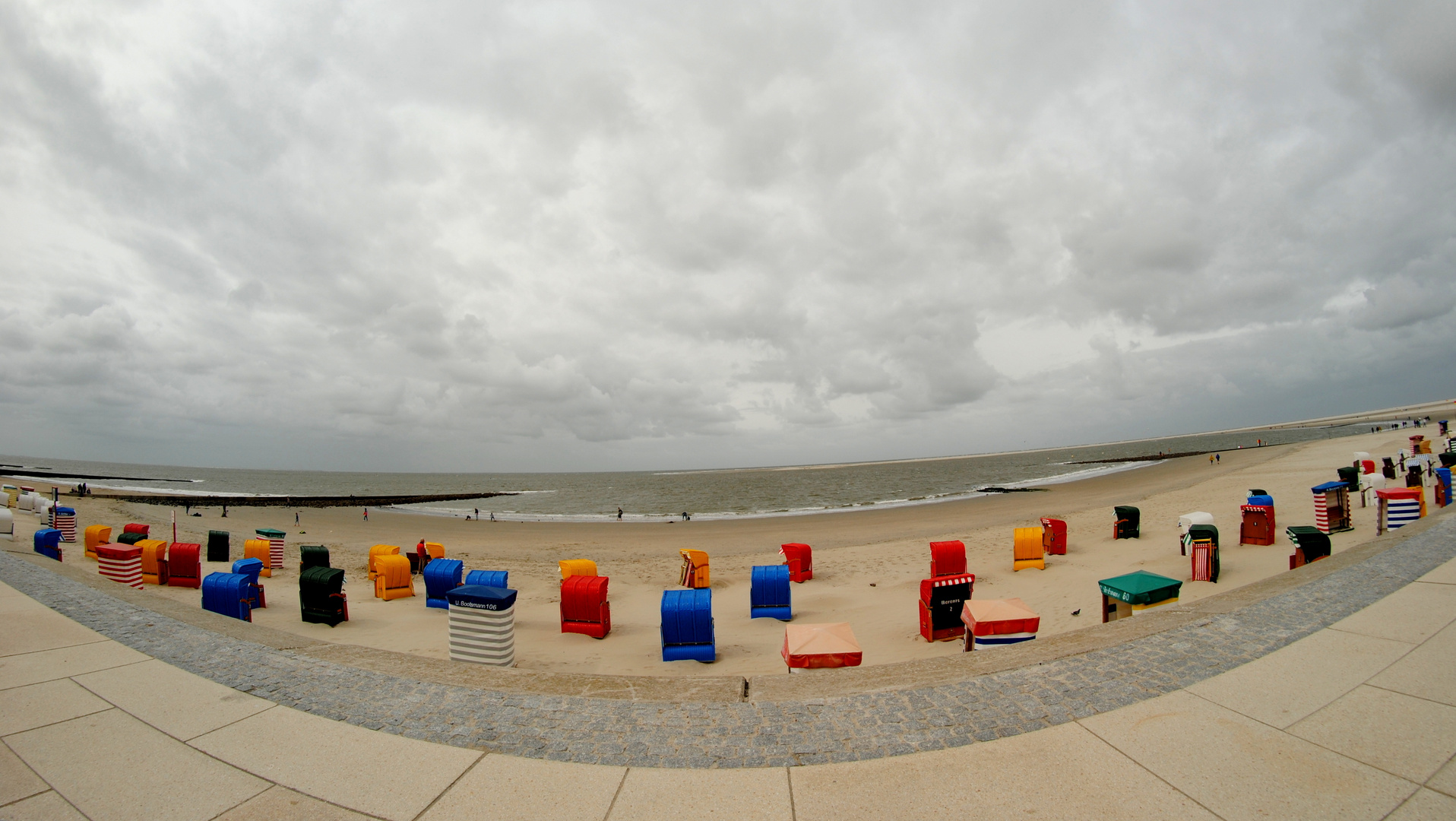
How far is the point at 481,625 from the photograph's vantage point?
9.01m

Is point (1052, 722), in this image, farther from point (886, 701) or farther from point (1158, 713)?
point (886, 701)

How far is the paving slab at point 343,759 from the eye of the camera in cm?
348

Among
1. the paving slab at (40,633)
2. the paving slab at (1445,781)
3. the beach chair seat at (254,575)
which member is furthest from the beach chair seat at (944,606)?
the beach chair seat at (254,575)

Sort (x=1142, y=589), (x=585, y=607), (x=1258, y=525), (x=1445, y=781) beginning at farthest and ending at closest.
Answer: (x=1258, y=525), (x=585, y=607), (x=1142, y=589), (x=1445, y=781)

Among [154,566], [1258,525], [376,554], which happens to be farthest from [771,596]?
[154,566]

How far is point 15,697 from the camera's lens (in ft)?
15.6

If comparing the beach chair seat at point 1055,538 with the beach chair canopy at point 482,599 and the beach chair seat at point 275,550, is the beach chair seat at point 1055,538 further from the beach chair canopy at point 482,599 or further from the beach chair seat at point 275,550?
the beach chair seat at point 275,550

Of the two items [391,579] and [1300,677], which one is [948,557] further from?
[391,579]

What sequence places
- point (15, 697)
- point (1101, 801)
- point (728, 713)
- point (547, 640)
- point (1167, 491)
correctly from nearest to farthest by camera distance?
point (1101, 801) < point (728, 713) < point (15, 697) < point (547, 640) < point (1167, 491)

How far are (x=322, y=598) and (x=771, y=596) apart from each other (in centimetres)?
1133

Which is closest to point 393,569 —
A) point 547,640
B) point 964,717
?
point 547,640

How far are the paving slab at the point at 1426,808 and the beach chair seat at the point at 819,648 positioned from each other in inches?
200

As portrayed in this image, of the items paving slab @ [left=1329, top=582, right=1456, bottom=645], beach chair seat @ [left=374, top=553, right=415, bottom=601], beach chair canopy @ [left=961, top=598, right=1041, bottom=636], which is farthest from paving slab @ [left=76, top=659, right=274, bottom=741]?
beach chair seat @ [left=374, top=553, right=415, bottom=601]

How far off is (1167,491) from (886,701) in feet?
156
